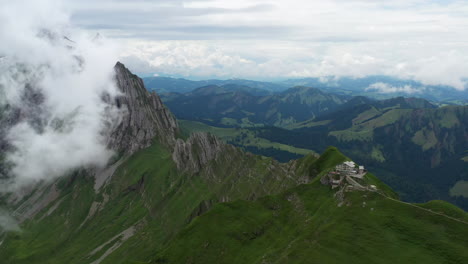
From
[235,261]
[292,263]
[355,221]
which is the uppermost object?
[355,221]

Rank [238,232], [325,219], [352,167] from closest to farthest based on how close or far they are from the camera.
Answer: [325,219] < [238,232] < [352,167]

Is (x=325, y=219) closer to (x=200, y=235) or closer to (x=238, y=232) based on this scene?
(x=238, y=232)

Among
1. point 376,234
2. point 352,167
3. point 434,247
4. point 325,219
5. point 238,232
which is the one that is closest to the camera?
point 434,247

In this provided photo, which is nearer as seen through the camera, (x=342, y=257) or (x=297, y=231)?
(x=342, y=257)

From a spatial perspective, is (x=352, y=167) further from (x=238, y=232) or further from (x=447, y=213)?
(x=238, y=232)

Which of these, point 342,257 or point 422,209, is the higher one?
point 422,209

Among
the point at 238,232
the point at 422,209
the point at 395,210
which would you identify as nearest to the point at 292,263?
the point at 238,232

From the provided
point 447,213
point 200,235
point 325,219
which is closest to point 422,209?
point 447,213
